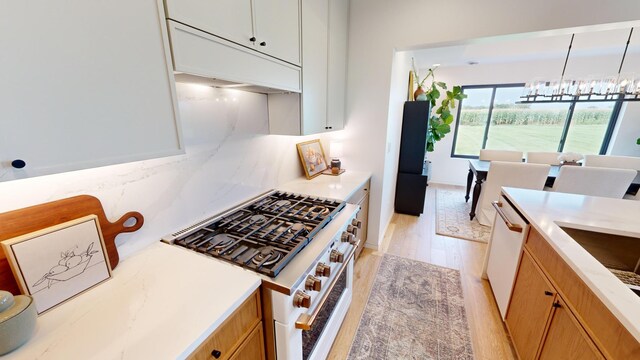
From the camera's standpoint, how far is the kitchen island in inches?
31.5

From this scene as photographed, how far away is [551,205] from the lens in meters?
1.58

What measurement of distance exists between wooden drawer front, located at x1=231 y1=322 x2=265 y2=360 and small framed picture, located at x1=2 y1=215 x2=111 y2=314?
0.59 meters

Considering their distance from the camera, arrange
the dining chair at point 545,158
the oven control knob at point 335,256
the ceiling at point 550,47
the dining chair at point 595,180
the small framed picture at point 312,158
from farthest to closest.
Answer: the dining chair at point 545,158 → the ceiling at point 550,47 → the dining chair at point 595,180 → the small framed picture at point 312,158 → the oven control knob at point 335,256

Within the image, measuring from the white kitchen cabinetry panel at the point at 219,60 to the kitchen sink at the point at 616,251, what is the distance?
73.1 inches

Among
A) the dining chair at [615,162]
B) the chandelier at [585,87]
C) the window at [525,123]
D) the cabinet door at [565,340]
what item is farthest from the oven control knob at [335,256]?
the window at [525,123]

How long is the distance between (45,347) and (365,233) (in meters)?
2.40

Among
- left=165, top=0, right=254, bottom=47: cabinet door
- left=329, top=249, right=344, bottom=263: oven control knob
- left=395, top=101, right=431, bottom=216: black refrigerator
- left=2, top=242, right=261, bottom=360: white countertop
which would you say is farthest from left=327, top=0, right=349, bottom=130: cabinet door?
left=2, top=242, right=261, bottom=360: white countertop

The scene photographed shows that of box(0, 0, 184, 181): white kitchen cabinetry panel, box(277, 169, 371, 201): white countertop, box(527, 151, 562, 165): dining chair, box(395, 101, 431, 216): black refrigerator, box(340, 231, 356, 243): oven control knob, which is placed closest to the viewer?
box(0, 0, 184, 181): white kitchen cabinetry panel

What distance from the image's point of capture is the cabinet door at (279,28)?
1.14 metres

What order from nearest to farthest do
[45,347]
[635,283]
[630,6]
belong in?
[45,347], [635,283], [630,6]

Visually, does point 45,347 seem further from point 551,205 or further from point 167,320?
point 551,205

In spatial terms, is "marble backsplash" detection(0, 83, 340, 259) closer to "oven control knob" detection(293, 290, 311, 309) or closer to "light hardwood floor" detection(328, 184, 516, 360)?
"oven control knob" detection(293, 290, 311, 309)

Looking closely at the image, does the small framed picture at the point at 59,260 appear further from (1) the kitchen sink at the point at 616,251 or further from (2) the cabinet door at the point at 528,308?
(1) the kitchen sink at the point at 616,251

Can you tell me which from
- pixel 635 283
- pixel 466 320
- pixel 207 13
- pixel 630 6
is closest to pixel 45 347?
pixel 207 13
